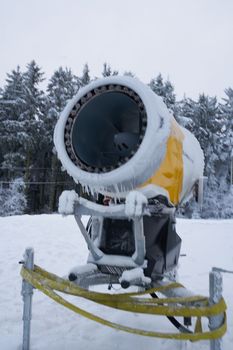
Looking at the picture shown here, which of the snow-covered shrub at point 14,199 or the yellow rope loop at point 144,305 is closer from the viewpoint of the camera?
the yellow rope loop at point 144,305

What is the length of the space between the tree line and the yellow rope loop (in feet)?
77.0

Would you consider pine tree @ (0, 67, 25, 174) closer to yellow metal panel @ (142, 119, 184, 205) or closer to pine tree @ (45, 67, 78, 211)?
pine tree @ (45, 67, 78, 211)

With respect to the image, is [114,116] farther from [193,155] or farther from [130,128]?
[193,155]

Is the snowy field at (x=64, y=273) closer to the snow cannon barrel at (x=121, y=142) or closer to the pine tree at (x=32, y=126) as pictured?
the snow cannon barrel at (x=121, y=142)

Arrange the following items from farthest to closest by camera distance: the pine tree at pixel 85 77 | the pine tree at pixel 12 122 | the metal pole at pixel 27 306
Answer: the pine tree at pixel 85 77, the pine tree at pixel 12 122, the metal pole at pixel 27 306

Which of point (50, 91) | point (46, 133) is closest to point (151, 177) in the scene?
point (46, 133)

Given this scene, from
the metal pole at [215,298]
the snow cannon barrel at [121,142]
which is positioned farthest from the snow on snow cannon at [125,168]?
the metal pole at [215,298]

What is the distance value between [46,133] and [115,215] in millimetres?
27353

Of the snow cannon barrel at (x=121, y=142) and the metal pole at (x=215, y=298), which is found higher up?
the snow cannon barrel at (x=121, y=142)

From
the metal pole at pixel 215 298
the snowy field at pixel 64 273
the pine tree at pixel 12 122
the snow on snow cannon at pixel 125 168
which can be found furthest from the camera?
the pine tree at pixel 12 122

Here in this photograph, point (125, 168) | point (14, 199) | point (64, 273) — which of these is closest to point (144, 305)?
point (125, 168)

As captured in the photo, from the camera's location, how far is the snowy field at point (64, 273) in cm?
315

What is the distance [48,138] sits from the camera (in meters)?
28.9

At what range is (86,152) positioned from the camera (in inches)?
107
